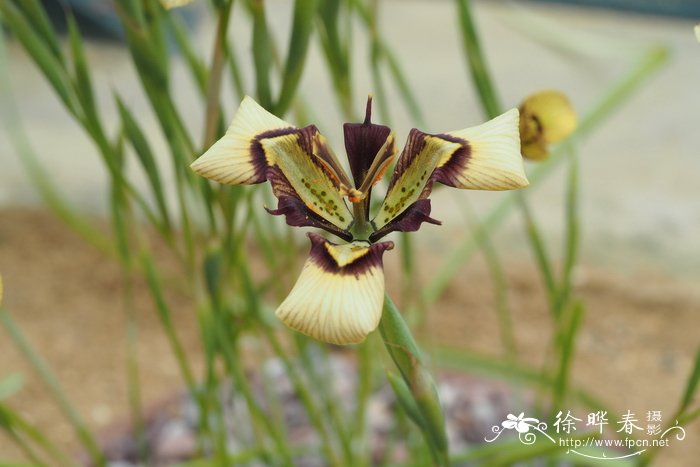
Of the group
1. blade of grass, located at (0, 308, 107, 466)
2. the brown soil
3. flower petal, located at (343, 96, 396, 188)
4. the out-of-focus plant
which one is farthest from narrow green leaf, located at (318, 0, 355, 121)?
the brown soil

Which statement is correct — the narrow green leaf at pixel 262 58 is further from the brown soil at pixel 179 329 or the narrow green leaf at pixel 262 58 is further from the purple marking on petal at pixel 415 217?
the brown soil at pixel 179 329

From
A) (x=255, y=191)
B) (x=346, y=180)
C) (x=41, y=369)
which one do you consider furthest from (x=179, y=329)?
(x=346, y=180)

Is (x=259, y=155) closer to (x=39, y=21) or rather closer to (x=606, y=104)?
(x=39, y=21)

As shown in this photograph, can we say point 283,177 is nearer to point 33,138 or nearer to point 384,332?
point 384,332

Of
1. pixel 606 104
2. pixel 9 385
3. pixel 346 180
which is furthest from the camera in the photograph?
pixel 606 104

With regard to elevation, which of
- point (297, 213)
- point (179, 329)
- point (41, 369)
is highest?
point (297, 213)

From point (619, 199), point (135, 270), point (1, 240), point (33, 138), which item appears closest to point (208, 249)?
point (135, 270)
